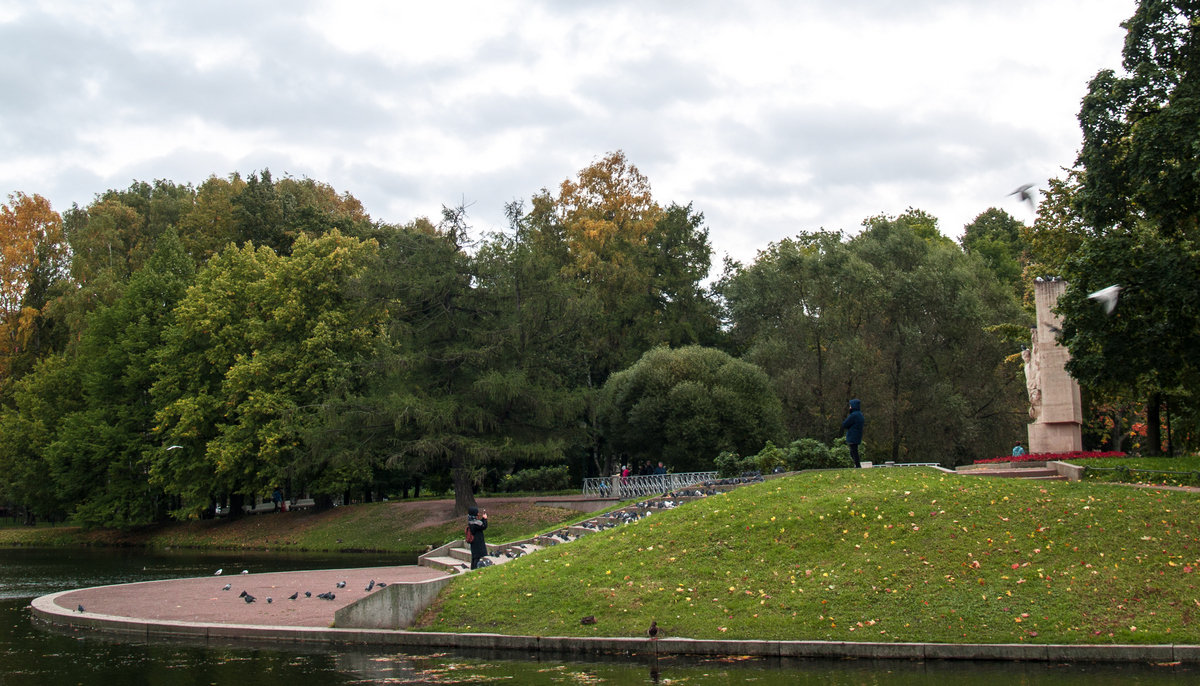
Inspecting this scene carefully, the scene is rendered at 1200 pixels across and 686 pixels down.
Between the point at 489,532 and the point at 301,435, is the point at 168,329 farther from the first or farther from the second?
the point at 489,532

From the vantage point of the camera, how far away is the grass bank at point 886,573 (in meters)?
13.6

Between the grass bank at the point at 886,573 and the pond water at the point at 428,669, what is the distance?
0.83 m

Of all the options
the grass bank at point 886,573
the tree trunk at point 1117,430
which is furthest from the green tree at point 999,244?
the grass bank at point 886,573

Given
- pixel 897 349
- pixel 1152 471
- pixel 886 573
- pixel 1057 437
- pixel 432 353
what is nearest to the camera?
pixel 886 573

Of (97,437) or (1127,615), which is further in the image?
(97,437)

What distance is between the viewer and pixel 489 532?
125ft

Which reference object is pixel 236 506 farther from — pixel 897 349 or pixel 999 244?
pixel 999 244

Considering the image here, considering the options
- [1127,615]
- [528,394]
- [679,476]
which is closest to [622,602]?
[1127,615]

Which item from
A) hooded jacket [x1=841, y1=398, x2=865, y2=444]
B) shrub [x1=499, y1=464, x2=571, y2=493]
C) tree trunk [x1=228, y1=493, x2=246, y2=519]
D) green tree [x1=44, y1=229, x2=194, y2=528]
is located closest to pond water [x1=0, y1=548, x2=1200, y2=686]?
hooded jacket [x1=841, y1=398, x2=865, y2=444]

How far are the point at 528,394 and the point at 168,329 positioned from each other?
829 inches

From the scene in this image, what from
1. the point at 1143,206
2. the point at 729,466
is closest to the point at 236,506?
the point at 729,466

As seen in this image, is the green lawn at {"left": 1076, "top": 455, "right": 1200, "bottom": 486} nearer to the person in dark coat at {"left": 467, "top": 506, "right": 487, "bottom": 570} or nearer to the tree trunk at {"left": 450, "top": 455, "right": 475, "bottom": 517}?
the person in dark coat at {"left": 467, "top": 506, "right": 487, "bottom": 570}

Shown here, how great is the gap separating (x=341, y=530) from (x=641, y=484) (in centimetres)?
1394

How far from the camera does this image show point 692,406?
43.5 meters
